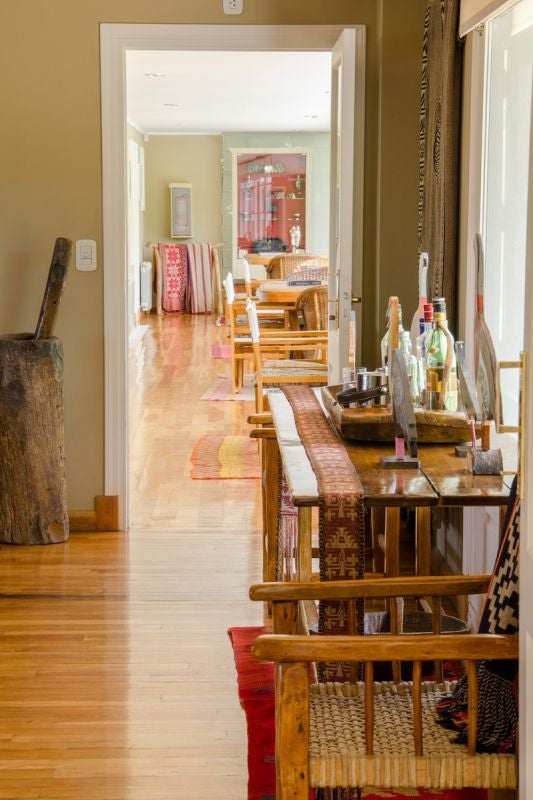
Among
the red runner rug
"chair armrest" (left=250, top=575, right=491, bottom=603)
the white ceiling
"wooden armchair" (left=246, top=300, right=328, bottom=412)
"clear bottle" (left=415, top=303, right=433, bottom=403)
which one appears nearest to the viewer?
"chair armrest" (left=250, top=575, right=491, bottom=603)

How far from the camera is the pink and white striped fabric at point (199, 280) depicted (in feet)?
49.2

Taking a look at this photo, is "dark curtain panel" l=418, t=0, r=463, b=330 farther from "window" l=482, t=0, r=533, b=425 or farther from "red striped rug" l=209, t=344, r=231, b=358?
"red striped rug" l=209, t=344, r=231, b=358

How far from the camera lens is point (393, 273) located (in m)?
4.65

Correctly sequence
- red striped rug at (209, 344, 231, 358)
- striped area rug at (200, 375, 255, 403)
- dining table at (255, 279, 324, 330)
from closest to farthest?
striped area rug at (200, 375, 255, 403), dining table at (255, 279, 324, 330), red striped rug at (209, 344, 231, 358)

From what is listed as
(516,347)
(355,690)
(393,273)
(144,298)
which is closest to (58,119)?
(393,273)

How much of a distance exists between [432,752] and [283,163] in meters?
13.6

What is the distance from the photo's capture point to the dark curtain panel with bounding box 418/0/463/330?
149 inches

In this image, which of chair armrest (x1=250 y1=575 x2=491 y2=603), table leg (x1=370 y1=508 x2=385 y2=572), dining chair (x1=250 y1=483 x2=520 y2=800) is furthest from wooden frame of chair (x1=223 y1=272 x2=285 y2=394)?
dining chair (x1=250 y1=483 x2=520 y2=800)

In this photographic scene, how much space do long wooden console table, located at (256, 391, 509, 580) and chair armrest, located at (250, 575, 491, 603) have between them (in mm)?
223

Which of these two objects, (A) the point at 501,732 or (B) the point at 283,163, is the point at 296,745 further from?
(B) the point at 283,163

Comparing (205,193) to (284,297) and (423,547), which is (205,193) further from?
(423,547)

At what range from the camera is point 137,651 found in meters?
3.47

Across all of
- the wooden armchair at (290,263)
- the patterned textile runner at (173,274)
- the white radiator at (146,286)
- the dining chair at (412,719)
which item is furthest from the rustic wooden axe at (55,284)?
the patterned textile runner at (173,274)

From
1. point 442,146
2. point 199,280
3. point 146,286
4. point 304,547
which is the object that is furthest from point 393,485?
point 199,280
